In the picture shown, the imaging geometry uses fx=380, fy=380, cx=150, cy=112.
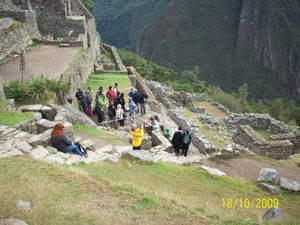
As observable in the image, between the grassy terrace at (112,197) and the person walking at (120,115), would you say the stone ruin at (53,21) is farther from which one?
the grassy terrace at (112,197)

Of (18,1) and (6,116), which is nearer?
(6,116)

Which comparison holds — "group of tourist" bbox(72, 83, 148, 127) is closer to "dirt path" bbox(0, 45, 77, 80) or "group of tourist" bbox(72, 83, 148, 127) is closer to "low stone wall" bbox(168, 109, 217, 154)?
"dirt path" bbox(0, 45, 77, 80)

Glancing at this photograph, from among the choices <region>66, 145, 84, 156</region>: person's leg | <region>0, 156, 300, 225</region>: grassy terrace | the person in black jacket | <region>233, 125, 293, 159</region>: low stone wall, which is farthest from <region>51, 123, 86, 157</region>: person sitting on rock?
<region>233, 125, 293, 159</region>: low stone wall

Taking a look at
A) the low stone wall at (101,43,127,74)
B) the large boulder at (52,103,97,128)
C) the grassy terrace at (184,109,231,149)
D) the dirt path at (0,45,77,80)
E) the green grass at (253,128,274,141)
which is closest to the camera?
the large boulder at (52,103,97,128)

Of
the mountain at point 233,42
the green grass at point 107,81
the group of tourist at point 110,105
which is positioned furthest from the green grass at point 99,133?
the mountain at point 233,42

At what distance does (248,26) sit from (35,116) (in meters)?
130

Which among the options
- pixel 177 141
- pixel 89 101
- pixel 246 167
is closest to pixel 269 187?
pixel 246 167

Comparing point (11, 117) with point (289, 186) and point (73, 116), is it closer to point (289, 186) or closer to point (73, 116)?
point (73, 116)

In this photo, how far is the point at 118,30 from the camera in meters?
168

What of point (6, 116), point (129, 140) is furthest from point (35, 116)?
point (129, 140)

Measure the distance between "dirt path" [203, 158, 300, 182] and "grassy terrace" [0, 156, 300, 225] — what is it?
3.08m

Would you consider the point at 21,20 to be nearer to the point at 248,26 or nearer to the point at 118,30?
the point at 248,26

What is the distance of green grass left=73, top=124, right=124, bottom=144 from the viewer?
12.0m
